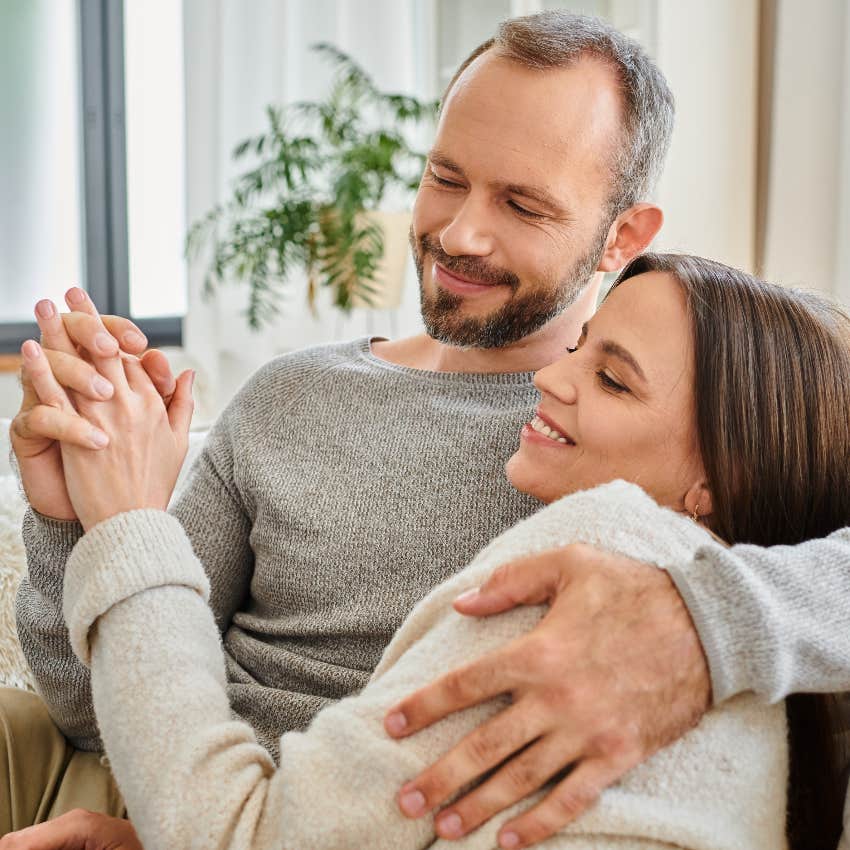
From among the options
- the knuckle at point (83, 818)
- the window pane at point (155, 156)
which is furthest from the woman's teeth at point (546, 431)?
the window pane at point (155, 156)

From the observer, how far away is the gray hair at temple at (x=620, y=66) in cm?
131

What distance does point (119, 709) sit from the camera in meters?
0.85

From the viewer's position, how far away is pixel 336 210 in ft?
10.1

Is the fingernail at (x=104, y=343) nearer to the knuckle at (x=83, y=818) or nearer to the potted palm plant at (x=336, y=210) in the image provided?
the knuckle at (x=83, y=818)

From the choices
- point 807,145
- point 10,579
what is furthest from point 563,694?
point 807,145

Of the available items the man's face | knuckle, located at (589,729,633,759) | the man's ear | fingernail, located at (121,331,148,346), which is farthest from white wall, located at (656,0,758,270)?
knuckle, located at (589,729,633,759)

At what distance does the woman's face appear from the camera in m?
0.96

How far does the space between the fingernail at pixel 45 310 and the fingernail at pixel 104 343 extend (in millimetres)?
53

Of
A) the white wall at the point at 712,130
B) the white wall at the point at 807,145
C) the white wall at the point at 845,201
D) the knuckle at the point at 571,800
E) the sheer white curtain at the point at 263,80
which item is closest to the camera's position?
the knuckle at the point at 571,800

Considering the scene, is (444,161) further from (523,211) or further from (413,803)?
(413,803)

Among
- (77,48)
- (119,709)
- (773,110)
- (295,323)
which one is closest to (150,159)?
(77,48)

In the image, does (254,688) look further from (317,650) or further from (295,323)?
(295,323)

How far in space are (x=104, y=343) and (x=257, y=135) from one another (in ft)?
9.04

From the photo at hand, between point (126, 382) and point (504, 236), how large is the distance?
494mm
